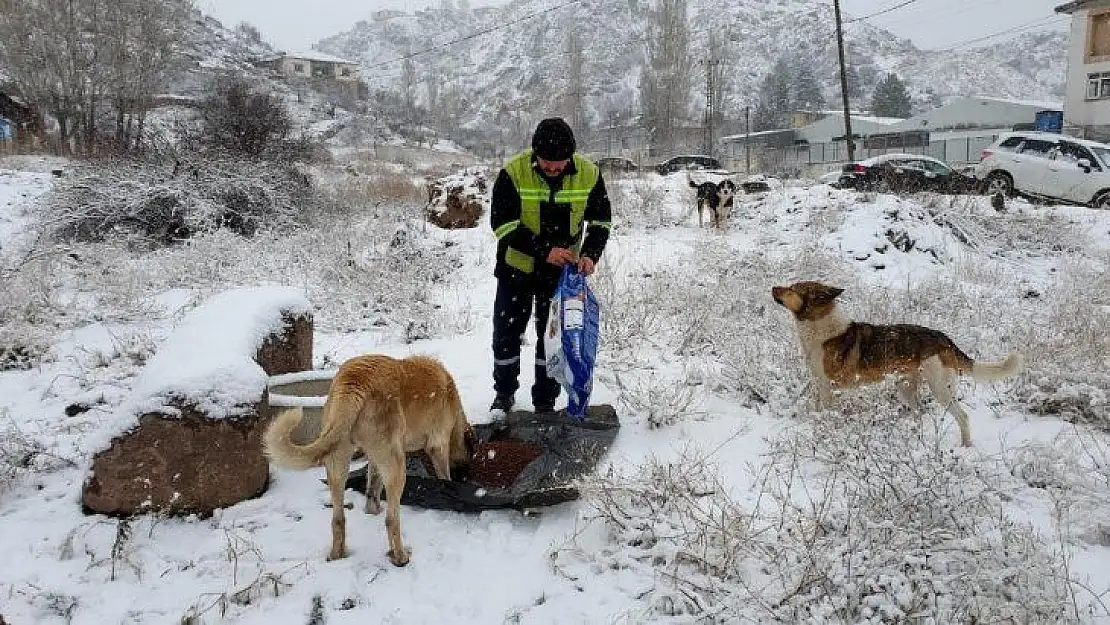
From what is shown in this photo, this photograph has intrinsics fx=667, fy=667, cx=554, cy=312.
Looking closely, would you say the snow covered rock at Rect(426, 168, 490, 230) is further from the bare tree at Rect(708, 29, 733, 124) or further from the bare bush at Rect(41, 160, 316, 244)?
the bare tree at Rect(708, 29, 733, 124)

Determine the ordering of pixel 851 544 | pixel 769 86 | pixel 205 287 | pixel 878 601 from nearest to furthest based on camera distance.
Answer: pixel 878 601, pixel 851 544, pixel 205 287, pixel 769 86

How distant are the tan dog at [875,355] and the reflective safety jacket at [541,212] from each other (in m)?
1.39

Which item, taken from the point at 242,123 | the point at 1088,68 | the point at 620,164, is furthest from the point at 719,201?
the point at 1088,68

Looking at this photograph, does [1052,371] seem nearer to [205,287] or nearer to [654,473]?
[654,473]

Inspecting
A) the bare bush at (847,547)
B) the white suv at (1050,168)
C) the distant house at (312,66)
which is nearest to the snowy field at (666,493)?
the bare bush at (847,547)

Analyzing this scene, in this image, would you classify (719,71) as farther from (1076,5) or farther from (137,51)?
(137,51)

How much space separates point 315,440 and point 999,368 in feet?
12.9

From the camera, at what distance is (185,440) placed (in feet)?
10.7

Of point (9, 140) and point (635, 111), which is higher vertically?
point (635, 111)

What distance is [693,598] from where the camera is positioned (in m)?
2.58

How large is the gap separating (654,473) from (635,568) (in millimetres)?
514

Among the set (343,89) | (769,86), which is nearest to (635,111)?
(769,86)

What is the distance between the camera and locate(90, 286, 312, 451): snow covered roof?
326cm

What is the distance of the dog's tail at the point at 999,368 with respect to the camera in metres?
3.96
